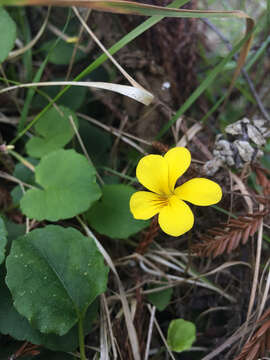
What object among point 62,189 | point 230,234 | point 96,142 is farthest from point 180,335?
point 96,142

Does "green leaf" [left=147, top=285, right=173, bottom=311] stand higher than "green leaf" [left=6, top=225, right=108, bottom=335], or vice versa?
"green leaf" [left=6, top=225, right=108, bottom=335]

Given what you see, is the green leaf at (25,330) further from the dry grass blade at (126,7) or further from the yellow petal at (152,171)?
the dry grass blade at (126,7)

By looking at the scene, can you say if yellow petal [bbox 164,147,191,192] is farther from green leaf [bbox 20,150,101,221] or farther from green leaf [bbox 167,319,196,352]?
green leaf [bbox 167,319,196,352]

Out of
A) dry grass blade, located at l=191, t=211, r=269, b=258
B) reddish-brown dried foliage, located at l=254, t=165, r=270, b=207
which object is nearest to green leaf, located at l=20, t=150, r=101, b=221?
dry grass blade, located at l=191, t=211, r=269, b=258

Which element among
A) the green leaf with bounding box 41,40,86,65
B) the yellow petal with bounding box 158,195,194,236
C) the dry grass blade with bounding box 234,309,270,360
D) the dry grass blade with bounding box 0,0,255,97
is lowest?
the dry grass blade with bounding box 234,309,270,360

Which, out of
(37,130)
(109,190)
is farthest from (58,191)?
(37,130)

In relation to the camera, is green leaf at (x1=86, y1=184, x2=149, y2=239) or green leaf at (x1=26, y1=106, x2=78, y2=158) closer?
green leaf at (x1=86, y1=184, x2=149, y2=239)

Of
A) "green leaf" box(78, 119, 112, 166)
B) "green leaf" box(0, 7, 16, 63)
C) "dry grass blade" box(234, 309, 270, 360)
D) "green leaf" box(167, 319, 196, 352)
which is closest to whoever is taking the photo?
"dry grass blade" box(234, 309, 270, 360)
